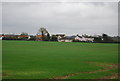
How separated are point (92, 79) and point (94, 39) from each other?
3431 inches

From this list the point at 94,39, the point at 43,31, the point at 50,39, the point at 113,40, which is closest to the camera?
the point at 113,40

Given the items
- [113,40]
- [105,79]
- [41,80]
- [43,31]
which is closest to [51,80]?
[41,80]


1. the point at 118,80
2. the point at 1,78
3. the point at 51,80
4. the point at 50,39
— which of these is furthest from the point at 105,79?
the point at 50,39

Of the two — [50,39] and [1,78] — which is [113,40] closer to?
[50,39]

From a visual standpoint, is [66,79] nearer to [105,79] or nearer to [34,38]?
[105,79]

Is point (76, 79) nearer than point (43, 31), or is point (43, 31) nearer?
point (76, 79)

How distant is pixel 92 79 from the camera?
1244 centimetres

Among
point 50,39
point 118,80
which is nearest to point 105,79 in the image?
point 118,80

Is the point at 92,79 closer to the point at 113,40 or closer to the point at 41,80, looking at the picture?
the point at 41,80

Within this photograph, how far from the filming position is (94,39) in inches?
3873

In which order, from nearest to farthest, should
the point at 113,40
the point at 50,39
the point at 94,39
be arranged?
the point at 113,40 → the point at 94,39 → the point at 50,39

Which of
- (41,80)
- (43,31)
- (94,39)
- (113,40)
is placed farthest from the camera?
(43,31)

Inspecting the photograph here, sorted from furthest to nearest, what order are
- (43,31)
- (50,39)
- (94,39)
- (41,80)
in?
(43,31)
(50,39)
(94,39)
(41,80)

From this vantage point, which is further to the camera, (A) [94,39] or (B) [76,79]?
(A) [94,39]
